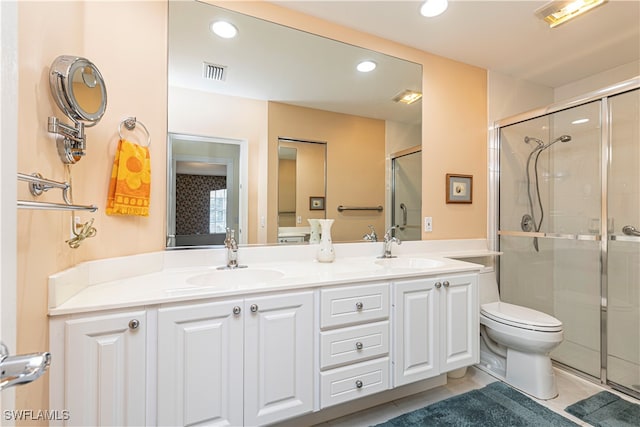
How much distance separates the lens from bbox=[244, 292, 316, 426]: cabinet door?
118cm

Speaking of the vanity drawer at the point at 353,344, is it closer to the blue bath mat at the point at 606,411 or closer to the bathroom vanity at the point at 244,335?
the bathroom vanity at the point at 244,335

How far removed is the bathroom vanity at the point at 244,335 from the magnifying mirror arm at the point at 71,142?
1.37 feet

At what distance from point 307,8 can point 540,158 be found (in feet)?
7.19

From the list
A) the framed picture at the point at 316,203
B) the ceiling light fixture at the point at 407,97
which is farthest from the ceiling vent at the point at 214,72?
the ceiling light fixture at the point at 407,97

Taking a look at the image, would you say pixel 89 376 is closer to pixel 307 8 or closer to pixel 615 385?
pixel 307 8

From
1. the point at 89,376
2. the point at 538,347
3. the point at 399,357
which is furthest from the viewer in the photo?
the point at 538,347

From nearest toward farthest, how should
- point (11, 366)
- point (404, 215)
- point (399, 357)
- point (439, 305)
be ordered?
point (11, 366), point (399, 357), point (439, 305), point (404, 215)

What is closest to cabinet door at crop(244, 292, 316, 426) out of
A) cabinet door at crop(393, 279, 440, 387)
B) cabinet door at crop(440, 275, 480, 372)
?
cabinet door at crop(393, 279, 440, 387)

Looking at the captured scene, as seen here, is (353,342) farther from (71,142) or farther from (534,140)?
(534,140)

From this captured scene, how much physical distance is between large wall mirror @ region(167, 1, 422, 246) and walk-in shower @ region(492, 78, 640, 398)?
979 millimetres

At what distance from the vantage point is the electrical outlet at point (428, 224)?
2.22m

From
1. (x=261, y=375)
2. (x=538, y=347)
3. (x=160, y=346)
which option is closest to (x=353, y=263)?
(x=261, y=375)

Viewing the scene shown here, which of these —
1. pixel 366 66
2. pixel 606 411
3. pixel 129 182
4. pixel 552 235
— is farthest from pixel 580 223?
pixel 129 182

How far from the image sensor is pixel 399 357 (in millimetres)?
1486
